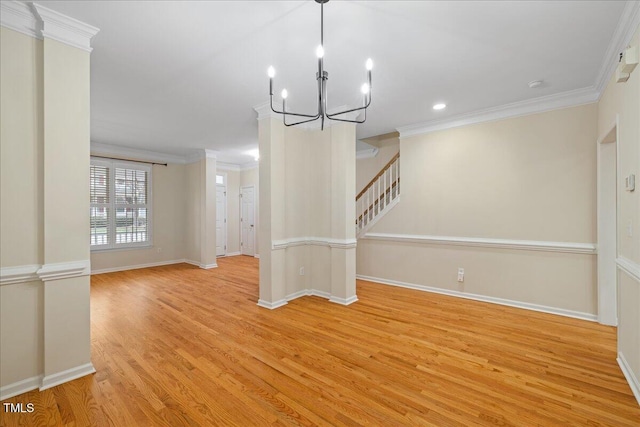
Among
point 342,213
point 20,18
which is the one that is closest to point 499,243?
point 342,213

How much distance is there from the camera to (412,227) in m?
4.85

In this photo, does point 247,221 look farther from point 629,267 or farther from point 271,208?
point 629,267

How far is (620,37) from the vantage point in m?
2.32

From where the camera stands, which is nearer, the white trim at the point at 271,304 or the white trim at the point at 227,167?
the white trim at the point at 271,304

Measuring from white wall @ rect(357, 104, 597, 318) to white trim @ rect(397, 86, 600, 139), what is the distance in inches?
3.2

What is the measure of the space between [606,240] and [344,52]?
3.63 metres

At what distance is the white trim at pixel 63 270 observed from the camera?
211cm

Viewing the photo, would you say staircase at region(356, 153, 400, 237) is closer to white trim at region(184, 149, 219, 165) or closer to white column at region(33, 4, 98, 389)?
white trim at region(184, 149, 219, 165)

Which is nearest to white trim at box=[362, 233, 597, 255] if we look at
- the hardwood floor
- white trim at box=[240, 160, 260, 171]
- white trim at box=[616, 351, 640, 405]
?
the hardwood floor

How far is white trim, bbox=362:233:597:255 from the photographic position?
3.53 meters

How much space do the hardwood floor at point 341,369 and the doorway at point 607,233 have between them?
1.07 feet

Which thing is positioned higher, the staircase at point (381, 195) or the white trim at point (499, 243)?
the staircase at point (381, 195)

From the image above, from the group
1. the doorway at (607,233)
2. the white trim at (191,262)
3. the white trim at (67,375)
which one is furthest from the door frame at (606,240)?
the white trim at (191,262)

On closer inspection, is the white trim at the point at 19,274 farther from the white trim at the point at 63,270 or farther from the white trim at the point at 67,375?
the white trim at the point at 67,375
